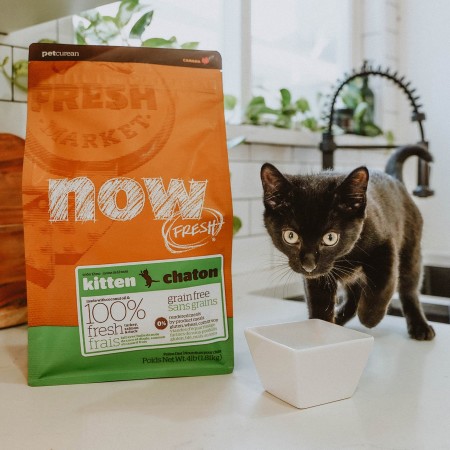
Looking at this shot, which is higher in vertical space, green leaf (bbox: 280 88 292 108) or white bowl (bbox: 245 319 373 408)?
green leaf (bbox: 280 88 292 108)

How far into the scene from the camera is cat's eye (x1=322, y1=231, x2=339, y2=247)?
0.77 meters

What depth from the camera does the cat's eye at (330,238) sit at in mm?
771

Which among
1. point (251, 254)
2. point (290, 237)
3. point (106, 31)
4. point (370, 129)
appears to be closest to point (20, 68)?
point (106, 31)

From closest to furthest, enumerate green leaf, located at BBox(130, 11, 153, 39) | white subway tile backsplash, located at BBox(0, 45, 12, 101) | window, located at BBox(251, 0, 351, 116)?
1. white subway tile backsplash, located at BBox(0, 45, 12, 101)
2. green leaf, located at BBox(130, 11, 153, 39)
3. window, located at BBox(251, 0, 351, 116)

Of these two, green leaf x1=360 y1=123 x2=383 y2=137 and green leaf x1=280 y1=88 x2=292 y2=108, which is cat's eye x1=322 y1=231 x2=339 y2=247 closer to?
green leaf x1=280 y1=88 x2=292 y2=108

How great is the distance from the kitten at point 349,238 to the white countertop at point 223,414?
14 centimetres

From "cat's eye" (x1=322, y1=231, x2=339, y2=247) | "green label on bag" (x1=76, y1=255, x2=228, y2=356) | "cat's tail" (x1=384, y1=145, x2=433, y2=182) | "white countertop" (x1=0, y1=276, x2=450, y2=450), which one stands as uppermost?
"cat's tail" (x1=384, y1=145, x2=433, y2=182)

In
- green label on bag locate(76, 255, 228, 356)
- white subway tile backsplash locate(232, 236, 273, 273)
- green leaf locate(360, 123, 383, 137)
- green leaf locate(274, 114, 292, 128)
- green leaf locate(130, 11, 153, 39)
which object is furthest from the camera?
green leaf locate(360, 123, 383, 137)

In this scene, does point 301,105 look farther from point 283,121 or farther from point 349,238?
point 349,238

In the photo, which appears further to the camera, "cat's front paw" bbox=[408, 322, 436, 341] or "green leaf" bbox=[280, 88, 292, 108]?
"green leaf" bbox=[280, 88, 292, 108]

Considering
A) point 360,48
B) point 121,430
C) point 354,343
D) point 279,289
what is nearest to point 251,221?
point 279,289

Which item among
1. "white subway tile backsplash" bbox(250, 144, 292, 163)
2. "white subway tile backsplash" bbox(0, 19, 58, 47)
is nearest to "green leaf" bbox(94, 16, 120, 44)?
"white subway tile backsplash" bbox(0, 19, 58, 47)

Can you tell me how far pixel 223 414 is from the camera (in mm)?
610

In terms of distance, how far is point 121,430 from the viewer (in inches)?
22.4
